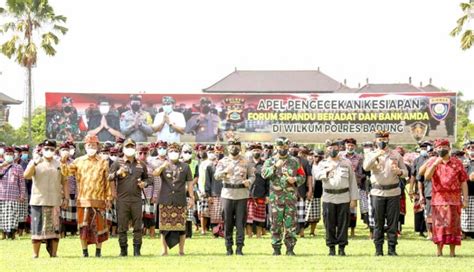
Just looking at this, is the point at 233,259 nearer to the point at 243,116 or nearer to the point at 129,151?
the point at 129,151

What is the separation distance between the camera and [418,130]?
41.5 meters

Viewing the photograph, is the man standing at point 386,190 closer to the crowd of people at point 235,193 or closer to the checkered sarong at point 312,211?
the crowd of people at point 235,193

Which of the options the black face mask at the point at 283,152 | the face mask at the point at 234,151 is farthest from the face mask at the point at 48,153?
the black face mask at the point at 283,152

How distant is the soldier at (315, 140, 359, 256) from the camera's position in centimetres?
1725

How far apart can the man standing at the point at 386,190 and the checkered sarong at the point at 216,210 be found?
6019 mm

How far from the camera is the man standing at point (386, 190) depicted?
1698 centimetres

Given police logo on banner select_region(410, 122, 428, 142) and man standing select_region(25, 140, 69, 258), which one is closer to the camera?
man standing select_region(25, 140, 69, 258)

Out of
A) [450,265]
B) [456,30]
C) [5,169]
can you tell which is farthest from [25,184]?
[456,30]

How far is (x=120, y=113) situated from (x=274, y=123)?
20.6 feet

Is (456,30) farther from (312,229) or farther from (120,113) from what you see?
(312,229)

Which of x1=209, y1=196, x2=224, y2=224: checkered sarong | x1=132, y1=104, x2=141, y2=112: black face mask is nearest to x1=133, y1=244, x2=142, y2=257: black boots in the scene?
x1=209, y1=196, x2=224, y2=224: checkered sarong

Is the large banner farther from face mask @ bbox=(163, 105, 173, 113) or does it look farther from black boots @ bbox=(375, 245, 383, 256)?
black boots @ bbox=(375, 245, 383, 256)

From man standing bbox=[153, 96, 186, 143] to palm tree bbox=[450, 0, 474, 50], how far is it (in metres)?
11.5

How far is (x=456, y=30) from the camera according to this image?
41.8 meters
